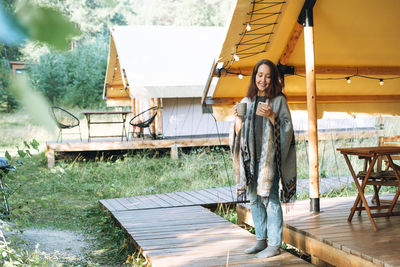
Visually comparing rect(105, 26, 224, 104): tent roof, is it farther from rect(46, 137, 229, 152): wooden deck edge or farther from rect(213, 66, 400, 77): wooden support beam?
rect(213, 66, 400, 77): wooden support beam

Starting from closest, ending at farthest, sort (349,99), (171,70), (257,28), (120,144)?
(257,28), (349,99), (120,144), (171,70)

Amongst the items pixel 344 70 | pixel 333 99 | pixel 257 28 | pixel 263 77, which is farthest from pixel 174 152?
pixel 263 77

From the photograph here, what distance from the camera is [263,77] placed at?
11.4 feet

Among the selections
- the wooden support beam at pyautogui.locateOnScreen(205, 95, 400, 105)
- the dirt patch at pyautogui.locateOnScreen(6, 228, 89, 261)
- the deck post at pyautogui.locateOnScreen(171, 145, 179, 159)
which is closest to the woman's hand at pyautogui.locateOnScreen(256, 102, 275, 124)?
the wooden support beam at pyautogui.locateOnScreen(205, 95, 400, 105)

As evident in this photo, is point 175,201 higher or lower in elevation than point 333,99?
lower

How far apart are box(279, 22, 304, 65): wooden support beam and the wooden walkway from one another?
194 cm

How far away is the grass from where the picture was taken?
5.28 m

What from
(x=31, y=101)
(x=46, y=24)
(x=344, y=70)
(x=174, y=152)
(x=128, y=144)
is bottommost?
(x=174, y=152)

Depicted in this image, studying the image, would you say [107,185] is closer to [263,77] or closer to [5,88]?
[263,77]

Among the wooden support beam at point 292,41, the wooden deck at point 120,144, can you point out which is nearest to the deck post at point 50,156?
the wooden deck at point 120,144

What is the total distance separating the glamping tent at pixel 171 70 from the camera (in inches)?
453

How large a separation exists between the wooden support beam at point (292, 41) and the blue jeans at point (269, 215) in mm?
2263

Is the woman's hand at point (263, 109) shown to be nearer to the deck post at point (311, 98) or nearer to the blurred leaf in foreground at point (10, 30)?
the deck post at point (311, 98)

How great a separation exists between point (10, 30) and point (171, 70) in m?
11.5
